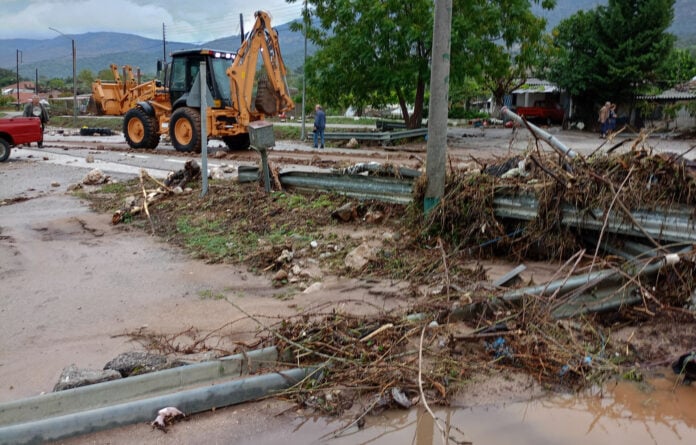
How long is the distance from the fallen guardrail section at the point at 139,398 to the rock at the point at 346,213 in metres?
4.18

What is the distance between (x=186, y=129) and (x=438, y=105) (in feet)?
40.9

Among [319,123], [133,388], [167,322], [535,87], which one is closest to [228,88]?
[319,123]

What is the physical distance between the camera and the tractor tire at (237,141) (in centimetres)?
1897

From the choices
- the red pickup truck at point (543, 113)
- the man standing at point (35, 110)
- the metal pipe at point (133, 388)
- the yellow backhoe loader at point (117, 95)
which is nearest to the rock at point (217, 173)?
the metal pipe at point (133, 388)

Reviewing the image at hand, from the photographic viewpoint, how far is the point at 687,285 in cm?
498

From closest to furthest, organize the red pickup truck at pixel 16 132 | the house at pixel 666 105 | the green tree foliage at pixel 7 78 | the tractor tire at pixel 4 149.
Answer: the tractor tire at pixel 4 149 → the red pickup truck at pixel 16 132 → the house at pixel 666 105 → the green tree foliage at pixel 7 78

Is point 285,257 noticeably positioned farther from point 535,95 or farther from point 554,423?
point 535,95

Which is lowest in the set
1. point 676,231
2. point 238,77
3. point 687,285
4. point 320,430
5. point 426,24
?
point 320,430

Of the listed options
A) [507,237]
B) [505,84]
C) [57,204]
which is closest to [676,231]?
[507,237]

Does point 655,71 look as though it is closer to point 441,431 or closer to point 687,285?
point 687,285

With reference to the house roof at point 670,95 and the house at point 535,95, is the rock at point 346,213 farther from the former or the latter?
the house at point 535,95

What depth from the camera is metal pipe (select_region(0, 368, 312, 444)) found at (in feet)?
11.3

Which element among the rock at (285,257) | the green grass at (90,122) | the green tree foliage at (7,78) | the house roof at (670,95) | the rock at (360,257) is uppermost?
the green tree foliage at (7,78)

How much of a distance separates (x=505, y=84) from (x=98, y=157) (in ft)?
117
